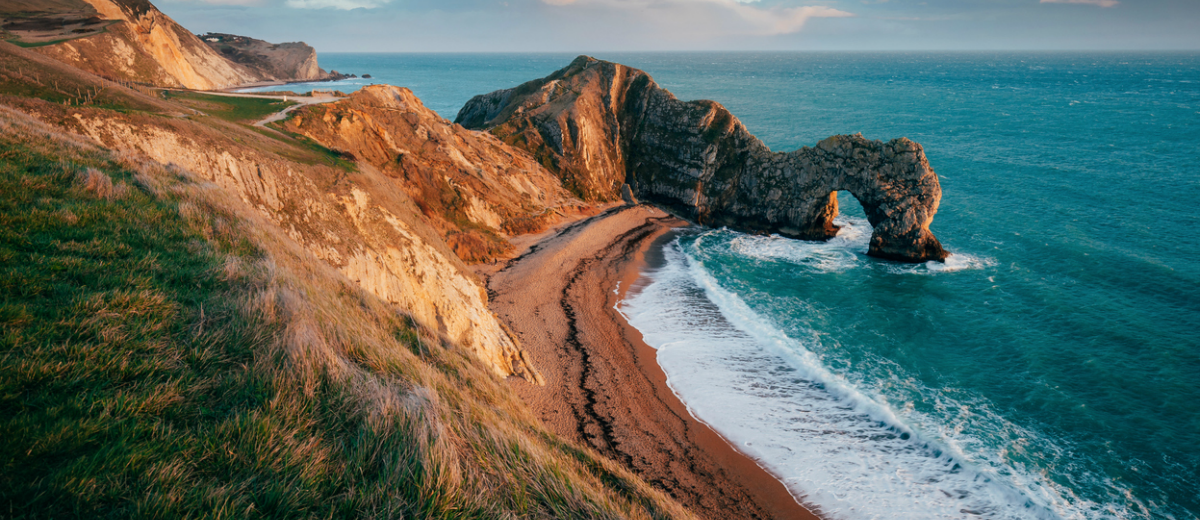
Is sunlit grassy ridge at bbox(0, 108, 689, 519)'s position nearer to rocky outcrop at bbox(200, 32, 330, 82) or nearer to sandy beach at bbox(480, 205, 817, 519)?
sandy beach at bbox(480, 205, 817, 519)

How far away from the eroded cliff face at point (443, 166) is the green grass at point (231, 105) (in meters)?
2.50

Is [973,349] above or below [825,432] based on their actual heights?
above

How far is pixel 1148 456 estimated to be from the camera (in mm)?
19578

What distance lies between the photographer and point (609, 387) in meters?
23.4

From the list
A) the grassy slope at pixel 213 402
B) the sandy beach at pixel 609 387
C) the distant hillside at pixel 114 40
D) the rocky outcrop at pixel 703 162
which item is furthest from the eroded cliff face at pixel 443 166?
the grassy slope at pixel 213 402

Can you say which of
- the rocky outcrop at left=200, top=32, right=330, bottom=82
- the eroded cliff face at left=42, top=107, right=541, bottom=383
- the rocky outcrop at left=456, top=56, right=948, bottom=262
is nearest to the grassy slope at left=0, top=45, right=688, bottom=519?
the eroded cliff face at left=42, top=107, right=541, bottom=383

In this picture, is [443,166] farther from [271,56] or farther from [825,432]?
[271,56]

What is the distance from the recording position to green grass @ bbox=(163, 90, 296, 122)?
101 feet

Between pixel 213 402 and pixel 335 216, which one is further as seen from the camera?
pixel 335 216

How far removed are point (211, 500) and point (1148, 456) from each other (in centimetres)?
3007

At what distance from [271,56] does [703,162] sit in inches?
5673

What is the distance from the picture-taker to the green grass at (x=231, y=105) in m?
30.9

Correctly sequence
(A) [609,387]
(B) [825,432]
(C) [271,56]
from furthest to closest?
1. (C) [271,56]
2. (A) [609,387]
3. (B) [825,432]

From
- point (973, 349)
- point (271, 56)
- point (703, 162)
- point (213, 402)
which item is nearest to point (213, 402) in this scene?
point (213, 402)
